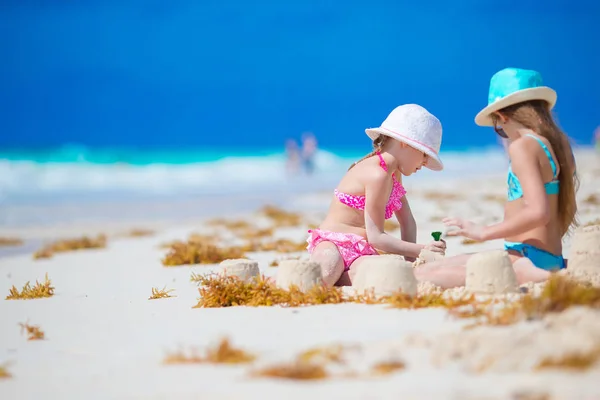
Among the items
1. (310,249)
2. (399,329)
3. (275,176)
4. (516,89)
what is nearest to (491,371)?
(399,329)

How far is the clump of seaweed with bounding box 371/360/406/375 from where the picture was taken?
2.97m

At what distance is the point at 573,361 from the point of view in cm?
280

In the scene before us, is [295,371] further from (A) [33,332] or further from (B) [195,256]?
(B) [195,256]

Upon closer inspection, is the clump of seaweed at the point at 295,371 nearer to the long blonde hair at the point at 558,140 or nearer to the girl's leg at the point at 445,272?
the girl's leg at the point at 445,272

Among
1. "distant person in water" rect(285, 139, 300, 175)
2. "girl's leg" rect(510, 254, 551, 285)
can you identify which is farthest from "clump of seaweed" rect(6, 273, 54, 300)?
"distant person in water" rect(285, 139, 300, 175)

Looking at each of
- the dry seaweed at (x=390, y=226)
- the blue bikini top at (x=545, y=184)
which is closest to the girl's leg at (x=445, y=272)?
the blue bikini top at (x=545, y=184)

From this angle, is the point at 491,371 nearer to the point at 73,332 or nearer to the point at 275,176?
the point at 73,332

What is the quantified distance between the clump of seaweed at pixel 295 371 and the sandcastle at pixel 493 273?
70.5 inches

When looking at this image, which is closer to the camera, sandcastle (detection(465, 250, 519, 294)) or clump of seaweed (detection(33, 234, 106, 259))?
sandcastle (detection(465, 250, 519, 294))

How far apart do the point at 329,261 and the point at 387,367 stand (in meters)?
2.23

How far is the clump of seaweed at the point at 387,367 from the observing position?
2.97 metres

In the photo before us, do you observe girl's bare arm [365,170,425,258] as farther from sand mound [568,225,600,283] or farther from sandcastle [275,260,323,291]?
sand mound [568,225,600,283]

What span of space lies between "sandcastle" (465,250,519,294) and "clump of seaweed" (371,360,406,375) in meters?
1.60

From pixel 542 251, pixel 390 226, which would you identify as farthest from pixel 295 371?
pixel 390 226
